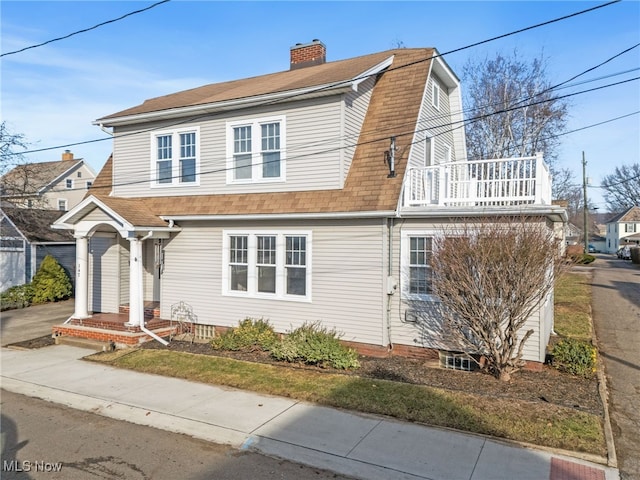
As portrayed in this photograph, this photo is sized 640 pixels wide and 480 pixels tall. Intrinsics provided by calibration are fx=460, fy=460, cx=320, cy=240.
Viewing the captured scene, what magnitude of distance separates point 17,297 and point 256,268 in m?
12.3

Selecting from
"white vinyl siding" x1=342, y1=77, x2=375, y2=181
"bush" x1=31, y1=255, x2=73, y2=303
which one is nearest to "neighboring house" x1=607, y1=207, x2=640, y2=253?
"white vinyl siding" x1=342, y1=77, x2=375, y2=181

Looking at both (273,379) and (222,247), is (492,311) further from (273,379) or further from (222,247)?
(222,247)

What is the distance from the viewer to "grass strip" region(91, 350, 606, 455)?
618 cm

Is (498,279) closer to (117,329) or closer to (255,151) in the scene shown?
(255,151)

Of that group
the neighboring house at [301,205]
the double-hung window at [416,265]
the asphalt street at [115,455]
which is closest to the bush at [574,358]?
the neighboring house at [301,205]

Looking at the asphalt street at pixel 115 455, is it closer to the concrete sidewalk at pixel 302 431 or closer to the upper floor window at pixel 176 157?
the concrete sidewalk at pixel 302 431

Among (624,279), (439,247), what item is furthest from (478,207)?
(624,279)

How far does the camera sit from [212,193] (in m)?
12.4

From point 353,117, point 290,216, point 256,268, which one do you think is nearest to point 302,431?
point 290,216

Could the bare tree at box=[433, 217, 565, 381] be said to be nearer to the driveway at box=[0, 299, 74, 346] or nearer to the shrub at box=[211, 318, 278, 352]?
the shrub at box=[211, 318, 278, 352]

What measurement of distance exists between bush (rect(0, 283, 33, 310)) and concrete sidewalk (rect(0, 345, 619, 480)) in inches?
404

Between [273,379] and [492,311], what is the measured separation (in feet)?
13.8

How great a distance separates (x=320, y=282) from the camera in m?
10.8

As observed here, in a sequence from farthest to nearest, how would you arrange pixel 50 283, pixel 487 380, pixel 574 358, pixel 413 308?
pixel 50 283 < pixel 413 308 < pixel 574 358 < pixel 487 380
